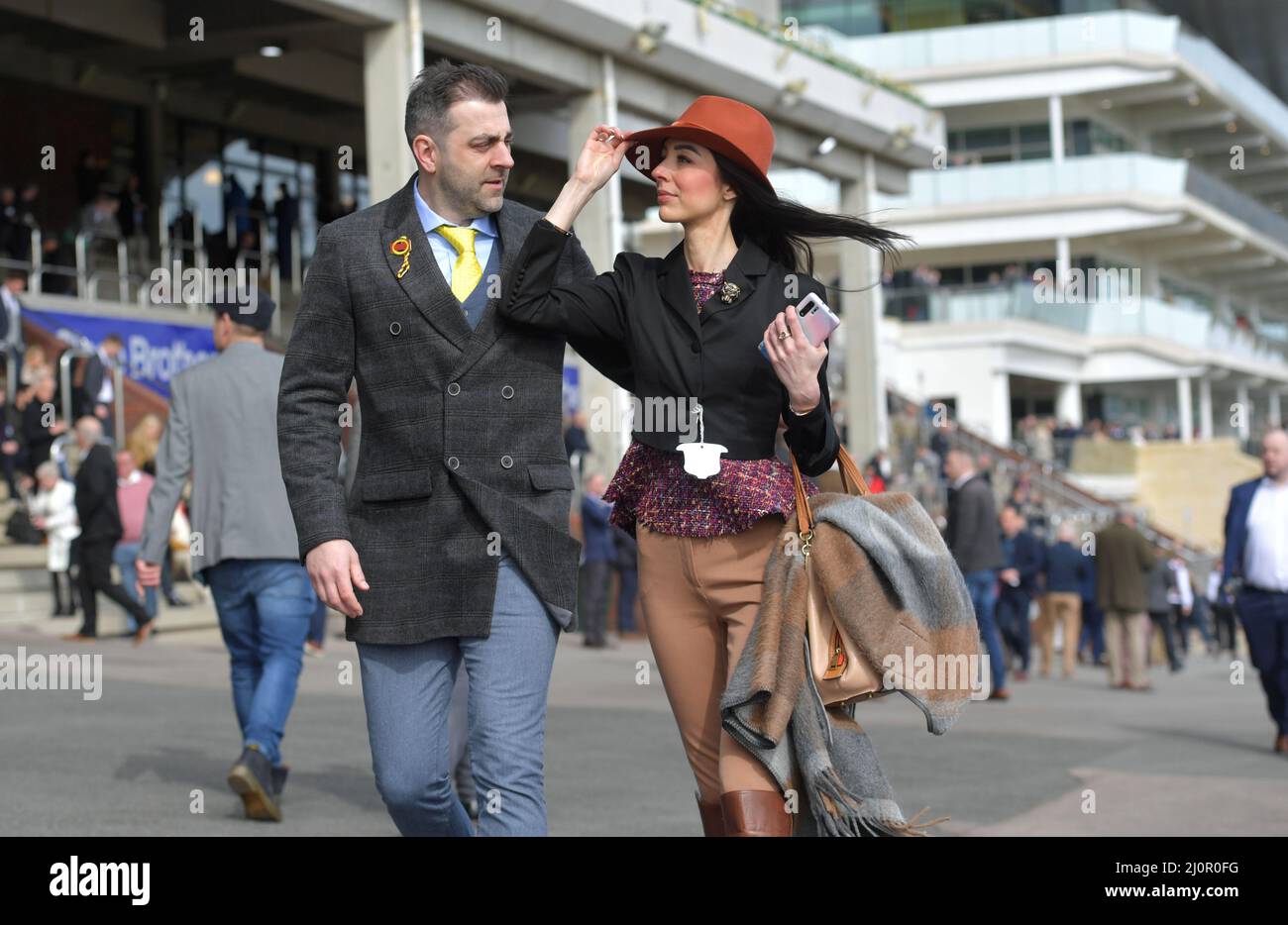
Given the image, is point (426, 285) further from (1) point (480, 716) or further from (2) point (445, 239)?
(1) point (480, 716)

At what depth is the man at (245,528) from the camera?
7.83 metres

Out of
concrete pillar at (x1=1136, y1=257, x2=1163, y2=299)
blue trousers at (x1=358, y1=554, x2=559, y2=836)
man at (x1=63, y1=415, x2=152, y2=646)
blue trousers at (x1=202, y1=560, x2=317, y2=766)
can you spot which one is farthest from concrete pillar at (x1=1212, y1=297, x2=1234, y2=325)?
blue trousers at (x1=358, y1=554, x2=559, y2=836)

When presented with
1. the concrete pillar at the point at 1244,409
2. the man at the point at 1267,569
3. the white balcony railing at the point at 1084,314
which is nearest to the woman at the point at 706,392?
the man at the point at 1267,569

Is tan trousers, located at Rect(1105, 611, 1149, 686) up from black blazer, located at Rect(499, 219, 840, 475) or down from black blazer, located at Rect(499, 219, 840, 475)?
down

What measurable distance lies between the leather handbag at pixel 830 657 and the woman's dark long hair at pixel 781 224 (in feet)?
2.38

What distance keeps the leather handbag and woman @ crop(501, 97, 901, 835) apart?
16 centimetres

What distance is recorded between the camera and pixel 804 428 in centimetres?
453

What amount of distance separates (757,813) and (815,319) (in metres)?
1.20

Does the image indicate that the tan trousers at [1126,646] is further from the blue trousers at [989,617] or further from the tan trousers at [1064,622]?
the blue trousers at [989,617]

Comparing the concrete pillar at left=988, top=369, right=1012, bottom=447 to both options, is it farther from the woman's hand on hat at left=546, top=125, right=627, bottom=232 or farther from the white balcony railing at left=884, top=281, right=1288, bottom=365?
the woman's hand on hat at left=546, top=125, right=627, bottom=232

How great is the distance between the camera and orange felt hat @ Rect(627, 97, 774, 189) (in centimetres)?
474

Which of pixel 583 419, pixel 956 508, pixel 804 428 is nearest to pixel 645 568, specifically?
pixel 804 428

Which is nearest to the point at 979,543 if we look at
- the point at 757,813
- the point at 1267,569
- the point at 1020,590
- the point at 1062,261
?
the point at 1267,569
